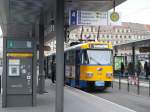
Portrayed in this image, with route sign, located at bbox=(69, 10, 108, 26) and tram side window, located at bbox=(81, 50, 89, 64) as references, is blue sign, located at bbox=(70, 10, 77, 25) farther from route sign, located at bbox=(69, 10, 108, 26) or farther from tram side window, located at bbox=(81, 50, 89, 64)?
tram side window, located at bbox=(81, 50, 89, 64)

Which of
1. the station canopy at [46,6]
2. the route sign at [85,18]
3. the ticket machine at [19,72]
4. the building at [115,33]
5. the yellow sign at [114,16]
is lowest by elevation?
the ticket machine at [19,72]

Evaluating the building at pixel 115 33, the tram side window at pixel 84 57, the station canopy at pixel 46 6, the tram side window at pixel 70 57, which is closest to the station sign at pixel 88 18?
→ the station canopy at pixel 46 6

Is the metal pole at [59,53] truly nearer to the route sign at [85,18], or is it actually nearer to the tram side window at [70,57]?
the route sign at [85,18]

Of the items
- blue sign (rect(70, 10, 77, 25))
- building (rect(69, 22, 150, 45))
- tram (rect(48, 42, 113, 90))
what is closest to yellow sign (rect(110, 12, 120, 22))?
blue sign (rect(70, 10, 77, 25))

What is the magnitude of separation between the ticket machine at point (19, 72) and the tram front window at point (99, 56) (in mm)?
10791

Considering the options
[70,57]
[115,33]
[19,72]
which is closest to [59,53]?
[19,72]

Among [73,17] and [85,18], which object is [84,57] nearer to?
[85,18]

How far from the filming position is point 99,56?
1018 inches

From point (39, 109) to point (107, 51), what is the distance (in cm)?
1227

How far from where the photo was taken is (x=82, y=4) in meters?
17.7

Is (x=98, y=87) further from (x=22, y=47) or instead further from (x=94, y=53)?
(x=22, y=47)

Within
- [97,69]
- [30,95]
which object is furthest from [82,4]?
[97,69]

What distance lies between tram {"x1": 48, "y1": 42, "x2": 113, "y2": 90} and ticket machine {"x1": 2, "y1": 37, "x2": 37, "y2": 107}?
1041 centimetres

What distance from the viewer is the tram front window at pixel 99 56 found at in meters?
25.7
